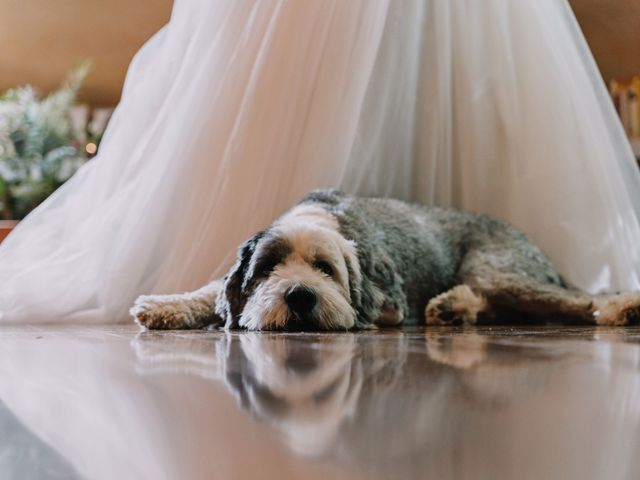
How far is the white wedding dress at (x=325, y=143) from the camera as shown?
2850 mm

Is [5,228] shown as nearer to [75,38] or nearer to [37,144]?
[37,144]

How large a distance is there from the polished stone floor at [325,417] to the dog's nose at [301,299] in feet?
3.39

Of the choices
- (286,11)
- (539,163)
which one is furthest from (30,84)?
(539,163)

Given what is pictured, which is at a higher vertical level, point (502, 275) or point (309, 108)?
point (309, 108)

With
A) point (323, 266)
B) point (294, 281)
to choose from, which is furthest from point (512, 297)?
point (294, 281)

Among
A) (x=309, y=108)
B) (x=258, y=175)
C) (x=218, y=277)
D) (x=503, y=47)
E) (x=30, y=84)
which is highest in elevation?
(x=30, y=84)

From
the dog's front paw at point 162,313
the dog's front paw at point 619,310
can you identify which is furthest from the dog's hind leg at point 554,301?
the dog's front paw at point 162,313

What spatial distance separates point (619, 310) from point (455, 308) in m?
0.52

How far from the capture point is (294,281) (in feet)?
7.39

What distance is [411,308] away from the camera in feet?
9.18

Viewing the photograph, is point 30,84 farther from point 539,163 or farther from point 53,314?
point 539,163

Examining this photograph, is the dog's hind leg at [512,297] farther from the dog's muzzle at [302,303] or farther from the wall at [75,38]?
the wall at [75,38]

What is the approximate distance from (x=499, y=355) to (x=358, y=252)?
1.37 m

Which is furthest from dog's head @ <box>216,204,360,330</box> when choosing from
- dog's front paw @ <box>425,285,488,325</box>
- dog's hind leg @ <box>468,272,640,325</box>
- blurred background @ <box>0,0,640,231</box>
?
blurred background @ <box>0,0,640,231</box>
